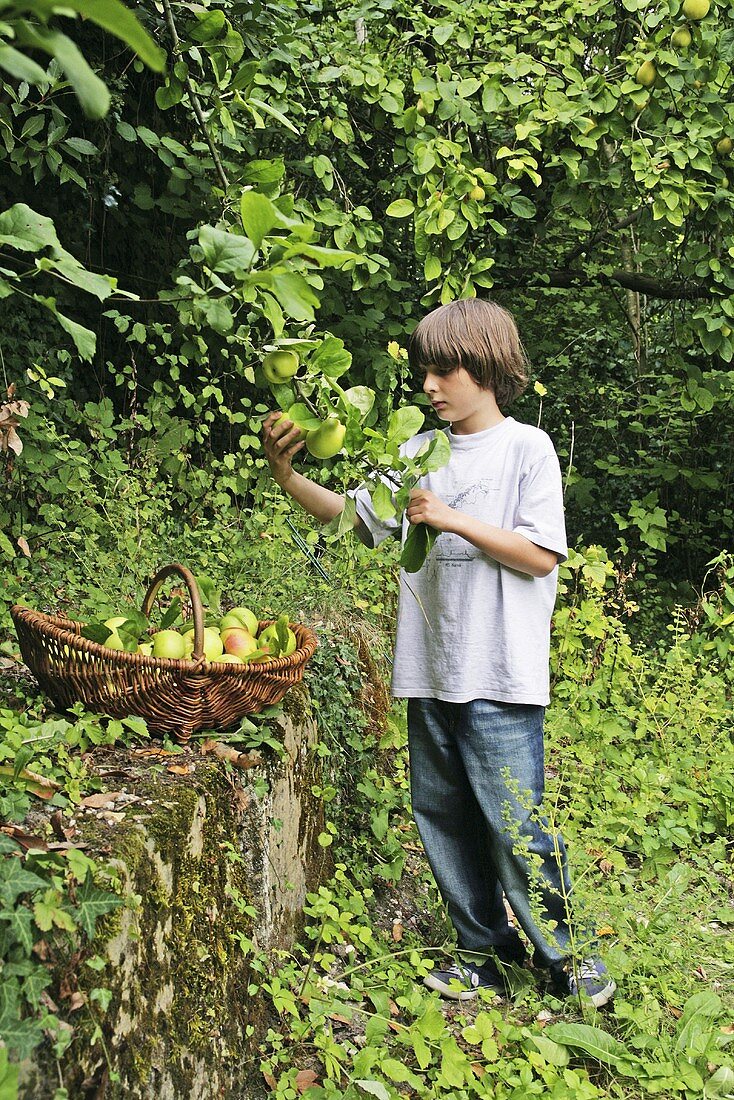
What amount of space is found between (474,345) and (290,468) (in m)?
0.55

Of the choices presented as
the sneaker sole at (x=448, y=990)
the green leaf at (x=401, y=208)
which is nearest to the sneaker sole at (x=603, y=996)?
the sneaker sole at (x=448, y=990)

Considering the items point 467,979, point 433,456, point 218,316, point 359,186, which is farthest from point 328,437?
point 359,186

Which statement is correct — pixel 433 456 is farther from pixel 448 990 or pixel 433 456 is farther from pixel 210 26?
pixel 448 990

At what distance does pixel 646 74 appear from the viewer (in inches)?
144

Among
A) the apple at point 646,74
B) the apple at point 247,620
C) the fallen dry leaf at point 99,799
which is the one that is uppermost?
the apple at point 646,74

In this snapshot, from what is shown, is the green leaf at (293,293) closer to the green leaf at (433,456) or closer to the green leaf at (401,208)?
the green leaf at (433,456)

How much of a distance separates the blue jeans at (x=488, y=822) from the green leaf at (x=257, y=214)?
1.34m

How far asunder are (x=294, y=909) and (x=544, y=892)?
0.58 m

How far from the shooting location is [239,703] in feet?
6.32

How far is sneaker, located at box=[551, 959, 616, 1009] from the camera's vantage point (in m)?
2.21

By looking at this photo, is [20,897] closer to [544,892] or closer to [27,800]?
[27,800]

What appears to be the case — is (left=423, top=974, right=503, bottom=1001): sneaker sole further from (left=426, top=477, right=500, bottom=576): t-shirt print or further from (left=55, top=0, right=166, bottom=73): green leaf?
(left=55, top=0, right=166, bottom=73): green leaf

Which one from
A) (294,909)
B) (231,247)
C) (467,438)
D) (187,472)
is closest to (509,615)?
(467,438)

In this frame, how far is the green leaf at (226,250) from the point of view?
103 cm
